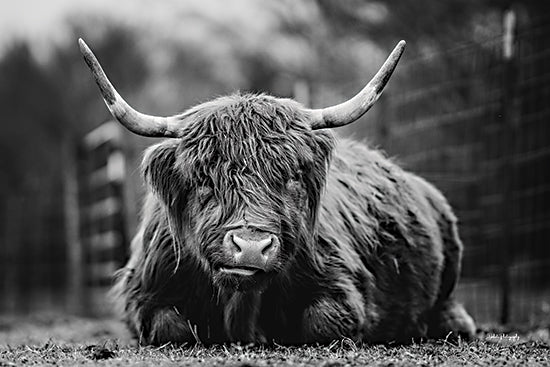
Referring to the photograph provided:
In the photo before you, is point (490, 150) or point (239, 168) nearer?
point (239, 168)

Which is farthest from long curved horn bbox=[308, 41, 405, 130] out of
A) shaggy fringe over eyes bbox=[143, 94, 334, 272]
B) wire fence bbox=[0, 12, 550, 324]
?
wire fence bbox=[0, 12, 550, 324]

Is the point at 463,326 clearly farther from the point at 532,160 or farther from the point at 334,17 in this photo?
the point at 334,17

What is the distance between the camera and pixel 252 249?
372 centimetres

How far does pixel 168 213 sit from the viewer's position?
14.4ft

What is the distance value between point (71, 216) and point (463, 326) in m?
8.43

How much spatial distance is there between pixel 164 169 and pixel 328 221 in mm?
856

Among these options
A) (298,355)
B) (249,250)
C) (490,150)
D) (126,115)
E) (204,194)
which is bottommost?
(298,355)

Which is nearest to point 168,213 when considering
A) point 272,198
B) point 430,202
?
point 272,198

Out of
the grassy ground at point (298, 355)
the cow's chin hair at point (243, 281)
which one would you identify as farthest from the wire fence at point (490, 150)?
the cow's chin hair at point (243, 281)

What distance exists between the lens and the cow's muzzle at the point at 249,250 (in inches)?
146

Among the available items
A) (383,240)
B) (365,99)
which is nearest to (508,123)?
(383,240)

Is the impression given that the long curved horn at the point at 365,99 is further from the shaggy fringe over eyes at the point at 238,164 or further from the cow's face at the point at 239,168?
the shaggy fringe over eyes at the point at 238,164

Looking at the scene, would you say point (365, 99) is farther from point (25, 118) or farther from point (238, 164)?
point (25, 118)

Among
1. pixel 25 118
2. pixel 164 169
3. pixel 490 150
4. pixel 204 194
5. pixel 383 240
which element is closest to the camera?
pixel 204 194
